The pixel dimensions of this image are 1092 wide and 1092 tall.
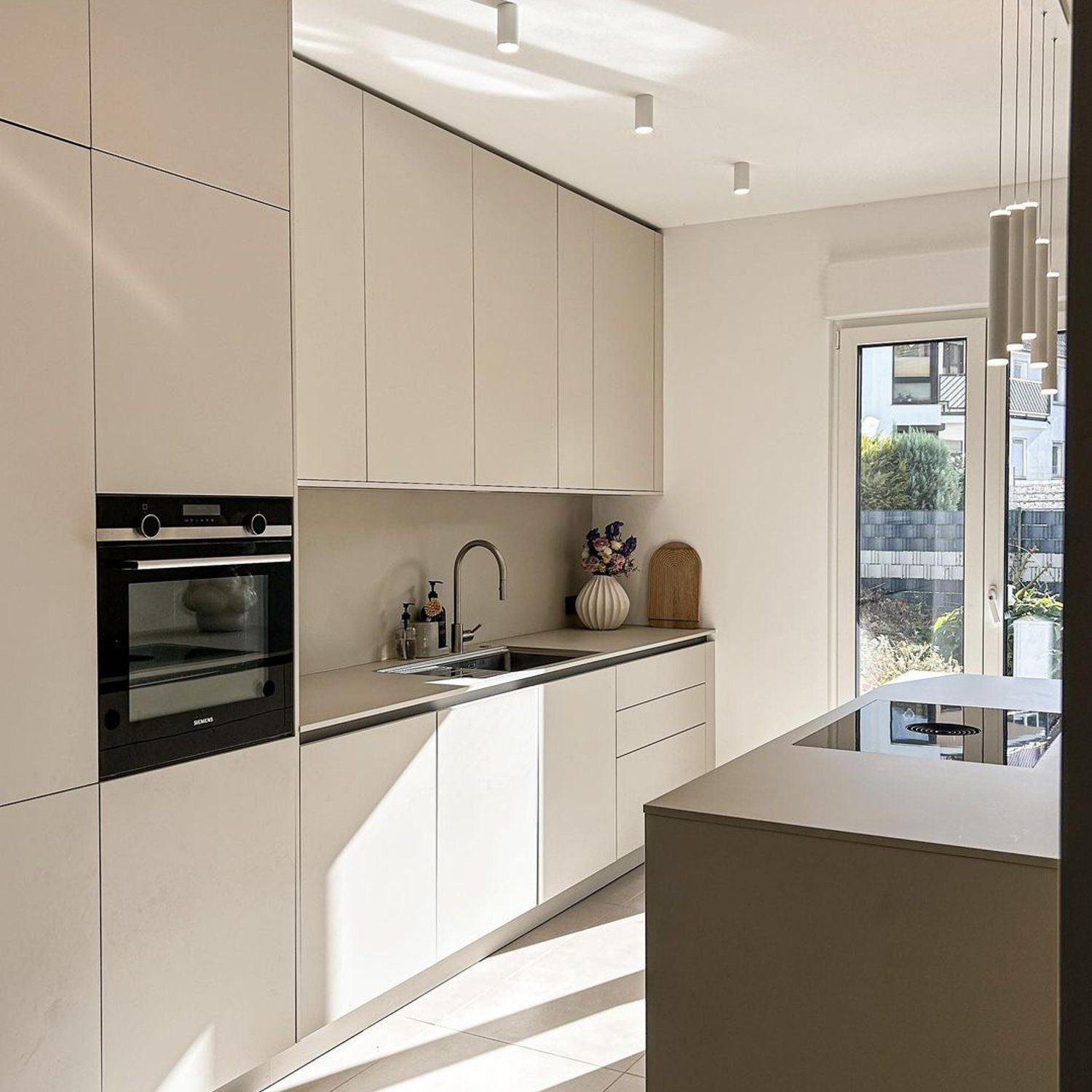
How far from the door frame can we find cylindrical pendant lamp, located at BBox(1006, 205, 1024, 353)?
2.44 metres

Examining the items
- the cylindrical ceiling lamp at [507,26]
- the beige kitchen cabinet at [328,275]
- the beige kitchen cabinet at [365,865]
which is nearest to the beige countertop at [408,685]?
the beige kitchen cabinet at [365,865]

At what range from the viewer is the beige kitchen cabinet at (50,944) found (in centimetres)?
193

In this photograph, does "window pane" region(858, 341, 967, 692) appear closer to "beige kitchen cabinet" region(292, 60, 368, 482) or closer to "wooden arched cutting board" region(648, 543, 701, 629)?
"wooden arched cutting board" region(648, 543, 701, 629)

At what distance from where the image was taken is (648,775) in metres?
4.27

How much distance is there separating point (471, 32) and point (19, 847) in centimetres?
216

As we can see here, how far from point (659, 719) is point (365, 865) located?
1.80 metres

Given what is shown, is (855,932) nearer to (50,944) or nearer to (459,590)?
(50,944)

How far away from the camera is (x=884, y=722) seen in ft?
8.52

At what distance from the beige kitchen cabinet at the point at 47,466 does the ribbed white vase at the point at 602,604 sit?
2.82 m

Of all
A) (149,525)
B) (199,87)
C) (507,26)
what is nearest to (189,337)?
(149,525)

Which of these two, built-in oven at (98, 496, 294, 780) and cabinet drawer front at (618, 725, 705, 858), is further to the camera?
cabinet drawer front at (618, 725, 705, 858)

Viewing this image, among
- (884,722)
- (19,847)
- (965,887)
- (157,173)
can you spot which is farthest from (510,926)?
(157,173)

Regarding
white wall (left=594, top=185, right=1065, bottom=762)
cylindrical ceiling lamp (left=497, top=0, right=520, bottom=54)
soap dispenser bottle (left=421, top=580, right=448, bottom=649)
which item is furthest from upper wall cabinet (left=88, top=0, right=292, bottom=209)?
white wall (left=594, top=185, right=1065, bottom=762)

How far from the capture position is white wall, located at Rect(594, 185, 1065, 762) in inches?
174
